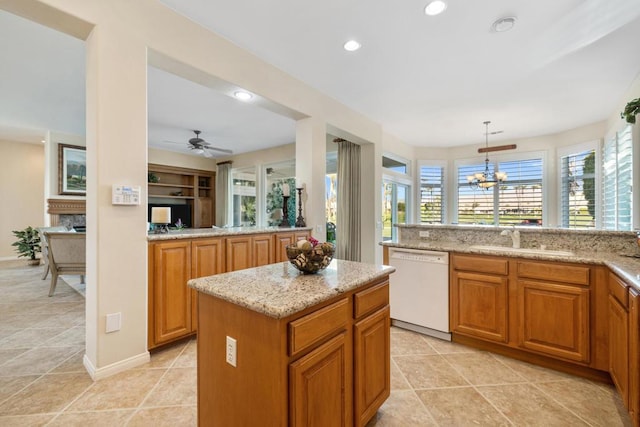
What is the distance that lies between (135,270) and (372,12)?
2776mm

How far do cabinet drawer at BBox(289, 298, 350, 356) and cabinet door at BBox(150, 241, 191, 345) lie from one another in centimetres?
175

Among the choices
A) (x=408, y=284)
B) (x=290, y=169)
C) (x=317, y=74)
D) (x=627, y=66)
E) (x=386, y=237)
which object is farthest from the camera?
(x=290, y=169)

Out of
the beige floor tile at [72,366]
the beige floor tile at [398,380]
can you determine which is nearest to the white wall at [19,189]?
the beige floor tile at [72,366]

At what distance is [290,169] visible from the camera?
22.4 feet

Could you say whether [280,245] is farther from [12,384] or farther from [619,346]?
[619,346]

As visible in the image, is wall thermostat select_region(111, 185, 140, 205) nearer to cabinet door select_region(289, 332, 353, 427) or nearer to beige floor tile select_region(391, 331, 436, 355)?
cabinet door select_region(289, 332, 353, 427)

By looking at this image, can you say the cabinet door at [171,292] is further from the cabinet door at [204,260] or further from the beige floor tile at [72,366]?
the beige floor tile at [72,366]

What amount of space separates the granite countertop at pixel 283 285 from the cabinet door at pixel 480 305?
1279 mm

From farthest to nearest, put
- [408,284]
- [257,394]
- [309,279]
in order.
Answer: [408,284]
[309,279]
[257,394]

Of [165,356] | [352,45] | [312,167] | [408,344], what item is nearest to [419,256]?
[408,344]

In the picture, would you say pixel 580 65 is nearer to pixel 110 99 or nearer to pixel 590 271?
pixel 590 271

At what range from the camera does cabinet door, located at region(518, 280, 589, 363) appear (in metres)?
2.07

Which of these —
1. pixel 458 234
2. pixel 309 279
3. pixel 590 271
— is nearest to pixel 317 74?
pixel 458 234

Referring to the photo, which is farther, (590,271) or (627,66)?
(627,66)
